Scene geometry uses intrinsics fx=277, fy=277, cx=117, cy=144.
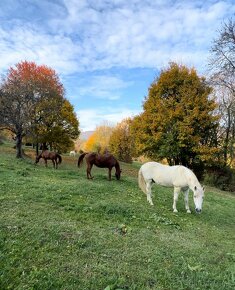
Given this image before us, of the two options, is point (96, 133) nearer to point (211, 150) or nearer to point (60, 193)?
point (211, 150)

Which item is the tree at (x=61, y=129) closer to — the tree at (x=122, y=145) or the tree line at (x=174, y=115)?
the tree line at (x=174, y=115)

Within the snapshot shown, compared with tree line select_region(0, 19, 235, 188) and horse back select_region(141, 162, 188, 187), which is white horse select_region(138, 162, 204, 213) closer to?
horse back select_region(141, 162, 188, 187)

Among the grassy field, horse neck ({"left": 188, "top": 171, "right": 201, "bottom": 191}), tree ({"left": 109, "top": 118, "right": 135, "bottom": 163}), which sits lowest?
the grassy field

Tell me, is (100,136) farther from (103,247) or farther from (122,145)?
(103,247)

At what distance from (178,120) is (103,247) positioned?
22.7m

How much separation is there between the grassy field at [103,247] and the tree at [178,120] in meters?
18.2

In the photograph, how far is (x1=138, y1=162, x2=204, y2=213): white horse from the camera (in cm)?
988

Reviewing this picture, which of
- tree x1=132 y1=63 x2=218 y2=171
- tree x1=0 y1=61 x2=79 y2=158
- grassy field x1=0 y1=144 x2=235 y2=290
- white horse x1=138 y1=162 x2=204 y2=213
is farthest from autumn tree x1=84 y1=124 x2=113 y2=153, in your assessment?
grassy field x1=0 y1=144 x2=235 y2=290

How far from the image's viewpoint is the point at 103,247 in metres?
5.52

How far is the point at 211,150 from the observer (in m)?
26.5

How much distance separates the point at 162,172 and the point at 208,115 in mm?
17756

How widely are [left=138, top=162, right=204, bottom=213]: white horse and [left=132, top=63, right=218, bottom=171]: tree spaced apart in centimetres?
1578

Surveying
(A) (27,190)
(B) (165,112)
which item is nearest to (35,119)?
(B) (165,112)

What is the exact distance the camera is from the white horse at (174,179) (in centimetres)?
988
